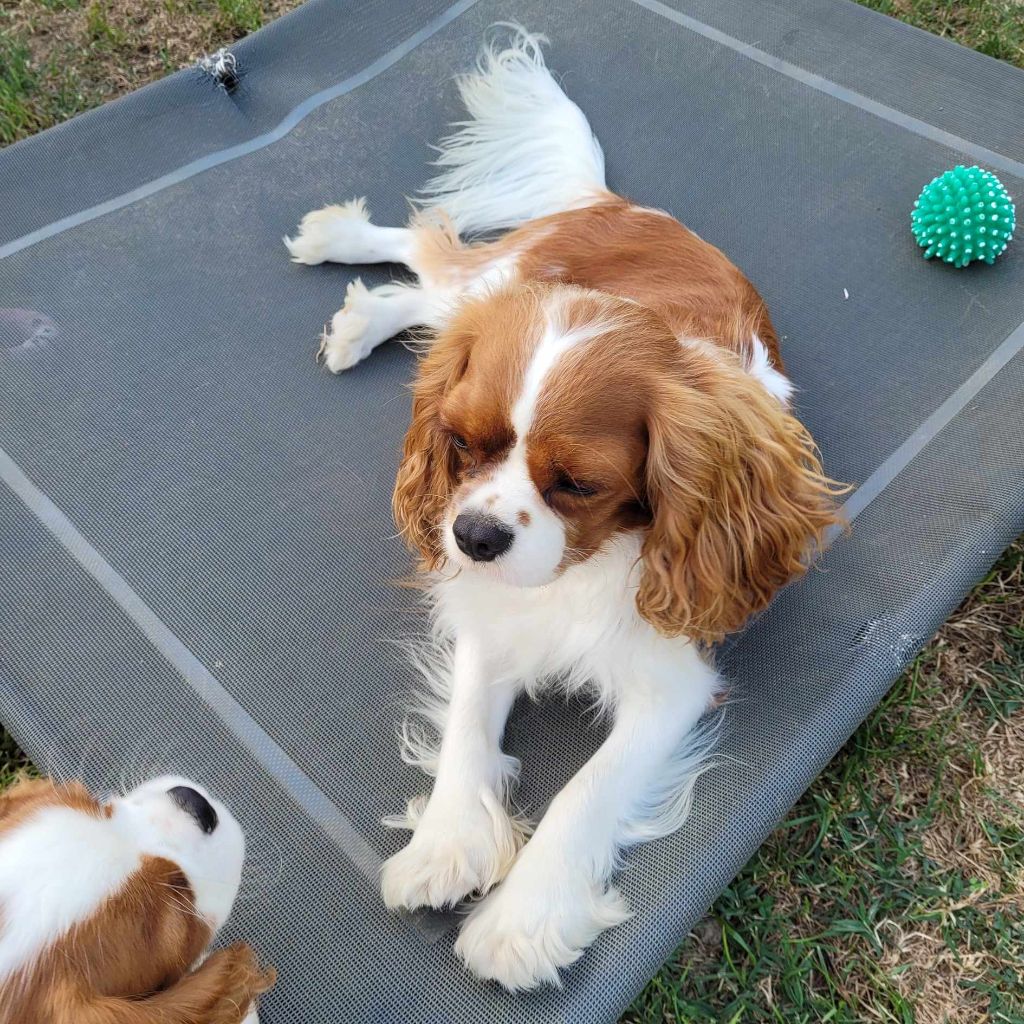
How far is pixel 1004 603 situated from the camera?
2.77 m

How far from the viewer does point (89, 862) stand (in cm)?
154

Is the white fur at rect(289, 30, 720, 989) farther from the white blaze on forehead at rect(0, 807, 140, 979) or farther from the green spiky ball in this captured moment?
the green spiky ball

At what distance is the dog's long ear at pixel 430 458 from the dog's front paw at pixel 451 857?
575 millimetres

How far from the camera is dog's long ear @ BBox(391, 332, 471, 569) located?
6.95 ft

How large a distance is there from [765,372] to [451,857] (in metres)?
1.33

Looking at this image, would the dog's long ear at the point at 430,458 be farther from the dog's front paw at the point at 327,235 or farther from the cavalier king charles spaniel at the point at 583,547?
the dog's front paw at the point at 327,235

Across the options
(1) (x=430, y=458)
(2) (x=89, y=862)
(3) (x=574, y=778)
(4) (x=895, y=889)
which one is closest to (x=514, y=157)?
(1) (x=430, y=458)

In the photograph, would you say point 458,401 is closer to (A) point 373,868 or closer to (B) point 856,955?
(A) point 373,868

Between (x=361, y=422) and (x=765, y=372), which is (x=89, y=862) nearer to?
(x=361, y=422)

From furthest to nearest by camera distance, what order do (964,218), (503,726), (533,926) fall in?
(964,218), (503,726), (533,926)

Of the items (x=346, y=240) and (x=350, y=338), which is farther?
(x=346, y=240)

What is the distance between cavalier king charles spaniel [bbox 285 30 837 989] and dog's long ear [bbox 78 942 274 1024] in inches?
18.9

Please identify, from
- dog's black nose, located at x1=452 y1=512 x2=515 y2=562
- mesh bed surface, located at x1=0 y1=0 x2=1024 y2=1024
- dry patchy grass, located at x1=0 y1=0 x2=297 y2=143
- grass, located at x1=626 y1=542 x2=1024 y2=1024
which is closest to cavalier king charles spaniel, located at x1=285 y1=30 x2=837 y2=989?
dog's black nose, located at x1=452 y1=512 x2=515 y2=562

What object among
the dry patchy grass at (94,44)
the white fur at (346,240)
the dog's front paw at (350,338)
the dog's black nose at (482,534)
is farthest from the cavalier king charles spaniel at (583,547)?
the dry patchy grass at (94,44)
